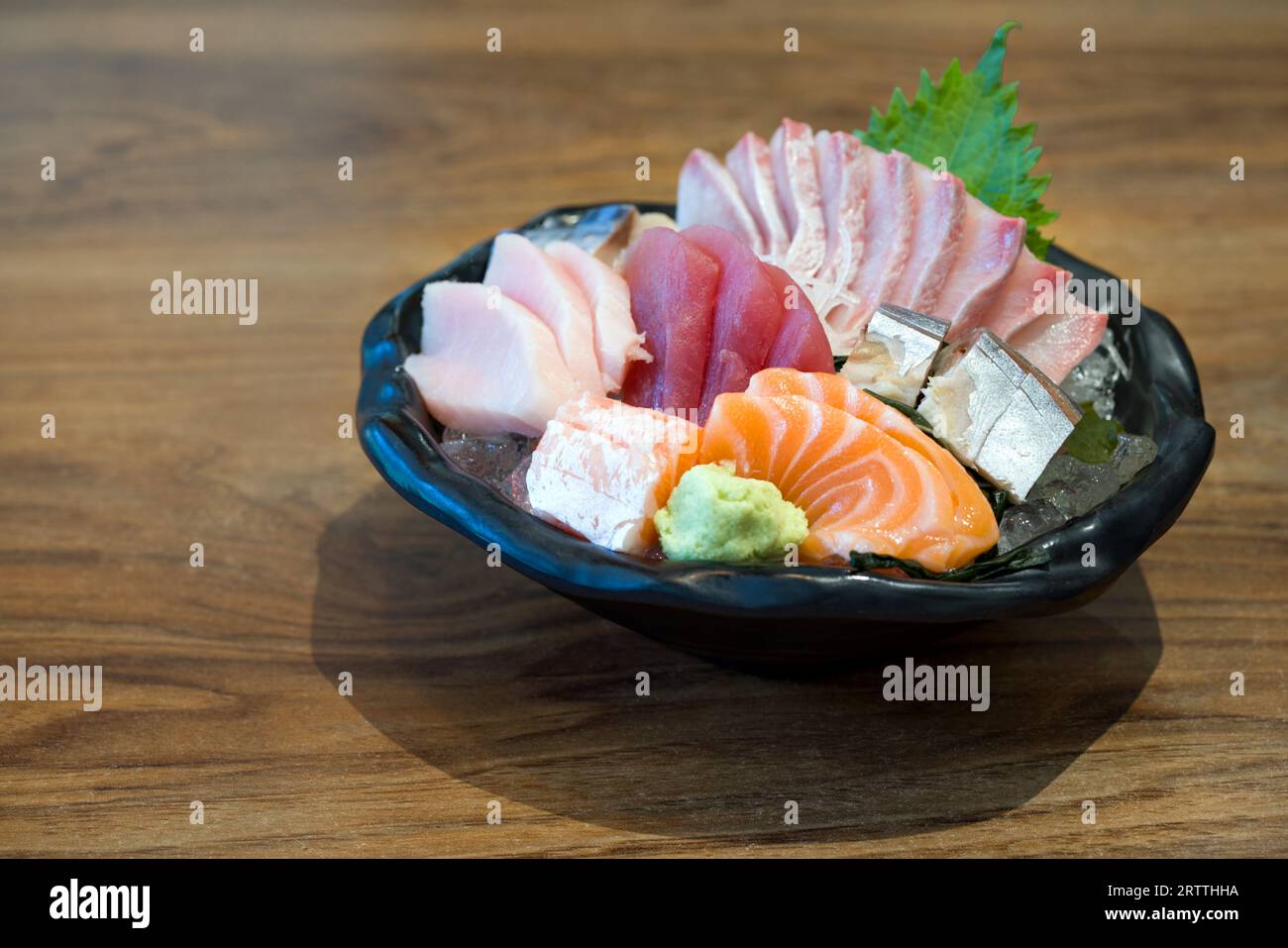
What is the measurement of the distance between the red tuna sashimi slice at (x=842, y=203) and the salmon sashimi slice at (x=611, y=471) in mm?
550

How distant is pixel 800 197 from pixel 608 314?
1.44ft

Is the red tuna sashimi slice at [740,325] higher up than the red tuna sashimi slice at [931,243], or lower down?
lower down

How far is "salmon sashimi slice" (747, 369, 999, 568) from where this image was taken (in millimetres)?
1698

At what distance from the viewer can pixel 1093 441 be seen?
1917 millimetres

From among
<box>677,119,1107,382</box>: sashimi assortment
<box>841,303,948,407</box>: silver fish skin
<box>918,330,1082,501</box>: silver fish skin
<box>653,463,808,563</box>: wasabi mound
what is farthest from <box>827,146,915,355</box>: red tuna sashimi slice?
<box>653,463,808,563</box>: wasabi mound

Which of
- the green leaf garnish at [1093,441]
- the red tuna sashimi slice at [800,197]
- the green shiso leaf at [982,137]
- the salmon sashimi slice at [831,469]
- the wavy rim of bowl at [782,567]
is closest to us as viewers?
the wavy rim of bowl at [782,567]

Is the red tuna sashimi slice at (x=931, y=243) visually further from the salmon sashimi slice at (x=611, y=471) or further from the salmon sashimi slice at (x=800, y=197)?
the salmon sashimi slice at (x=611, y=471)

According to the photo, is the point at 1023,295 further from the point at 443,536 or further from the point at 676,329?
the point at 443,536

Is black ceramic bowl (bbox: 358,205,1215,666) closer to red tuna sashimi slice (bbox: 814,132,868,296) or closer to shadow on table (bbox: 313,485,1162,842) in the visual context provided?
shadow on table (bbox: 313,485,1162,842)

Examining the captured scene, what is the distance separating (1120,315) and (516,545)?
1.18m

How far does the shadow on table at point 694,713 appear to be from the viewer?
1.79 metres

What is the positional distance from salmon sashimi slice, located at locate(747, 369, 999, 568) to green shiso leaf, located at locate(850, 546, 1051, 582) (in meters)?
0.02

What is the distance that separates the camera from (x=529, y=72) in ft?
12.8

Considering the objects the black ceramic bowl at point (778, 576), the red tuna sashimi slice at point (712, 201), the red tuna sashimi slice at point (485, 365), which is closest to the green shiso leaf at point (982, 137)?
the red tuna sashimi slice at point (712, 201)
